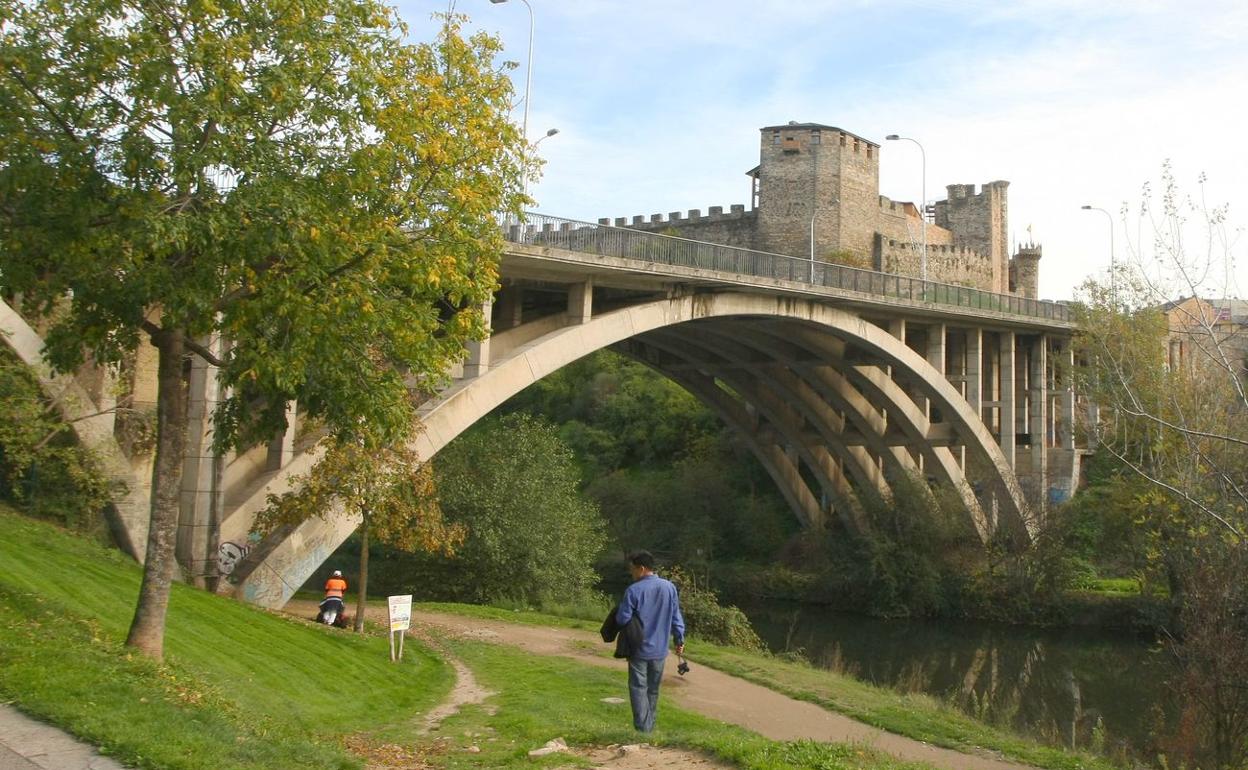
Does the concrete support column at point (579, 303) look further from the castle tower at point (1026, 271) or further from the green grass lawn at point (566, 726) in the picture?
the castle tower at point (1026, 271)

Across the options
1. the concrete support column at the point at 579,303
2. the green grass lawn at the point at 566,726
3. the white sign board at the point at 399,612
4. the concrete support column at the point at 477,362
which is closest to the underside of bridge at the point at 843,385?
the concrete support column at the point at 579,303

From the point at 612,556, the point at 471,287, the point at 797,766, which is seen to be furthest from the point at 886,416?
the point at 797,766

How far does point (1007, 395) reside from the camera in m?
35.9

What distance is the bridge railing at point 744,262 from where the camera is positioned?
20609 mm

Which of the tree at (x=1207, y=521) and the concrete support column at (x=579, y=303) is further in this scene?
the concrete support column at (x=579, y=303)

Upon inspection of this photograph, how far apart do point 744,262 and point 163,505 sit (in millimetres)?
17931

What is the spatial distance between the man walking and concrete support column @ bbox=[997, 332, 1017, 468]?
2926 cm

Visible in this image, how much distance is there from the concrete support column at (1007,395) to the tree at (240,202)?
28555mm

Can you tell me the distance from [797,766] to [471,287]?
5.05 meters

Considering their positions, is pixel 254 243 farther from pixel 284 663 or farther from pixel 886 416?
pixel 886 416

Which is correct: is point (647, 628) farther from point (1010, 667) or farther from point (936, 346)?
point (936, 346)

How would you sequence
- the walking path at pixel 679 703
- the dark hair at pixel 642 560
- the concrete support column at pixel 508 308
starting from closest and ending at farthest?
the walking path at pixel 679 703 < the dark hair at pixel 642 560 < the concrete support column at pixel 508 308

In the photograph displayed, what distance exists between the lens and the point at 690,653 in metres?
18.5

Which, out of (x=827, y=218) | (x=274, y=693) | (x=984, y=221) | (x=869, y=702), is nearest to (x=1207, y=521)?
(x=869, y=702)
